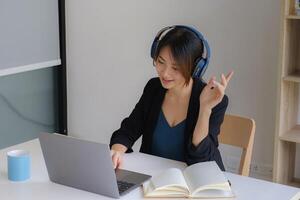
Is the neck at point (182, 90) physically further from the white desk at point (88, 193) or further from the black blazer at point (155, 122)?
the white desk at point (88, 193)

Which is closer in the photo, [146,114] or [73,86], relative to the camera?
[146,114]

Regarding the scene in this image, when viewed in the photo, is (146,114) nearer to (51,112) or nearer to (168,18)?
(168,18)

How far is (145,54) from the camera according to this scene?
12.5 ft

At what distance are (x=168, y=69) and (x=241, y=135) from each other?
435mm

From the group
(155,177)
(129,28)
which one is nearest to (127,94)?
(129,28)

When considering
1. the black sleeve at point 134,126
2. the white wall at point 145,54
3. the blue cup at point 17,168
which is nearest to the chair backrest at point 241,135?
the black sleeve at point 134,126

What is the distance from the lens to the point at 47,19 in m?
4.03

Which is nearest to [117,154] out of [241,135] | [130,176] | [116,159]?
[116,159]

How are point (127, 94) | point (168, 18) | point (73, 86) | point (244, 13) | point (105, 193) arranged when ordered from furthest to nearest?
1. point (73, 86)
2. point (127, 94)
3. point (168, 18)
4. point (244, 13)
5. point (105, 193)

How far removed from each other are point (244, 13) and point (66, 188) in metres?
1.85

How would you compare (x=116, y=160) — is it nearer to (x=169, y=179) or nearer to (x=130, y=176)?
(x=130, y=176)

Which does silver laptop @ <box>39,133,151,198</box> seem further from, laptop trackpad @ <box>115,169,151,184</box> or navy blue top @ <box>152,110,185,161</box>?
navy blue top @ <box>152,110,185,161</box>

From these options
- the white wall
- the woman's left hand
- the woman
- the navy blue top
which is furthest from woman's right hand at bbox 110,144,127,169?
the white wall

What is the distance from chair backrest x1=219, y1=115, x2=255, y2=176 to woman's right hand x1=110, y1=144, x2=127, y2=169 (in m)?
0.44
